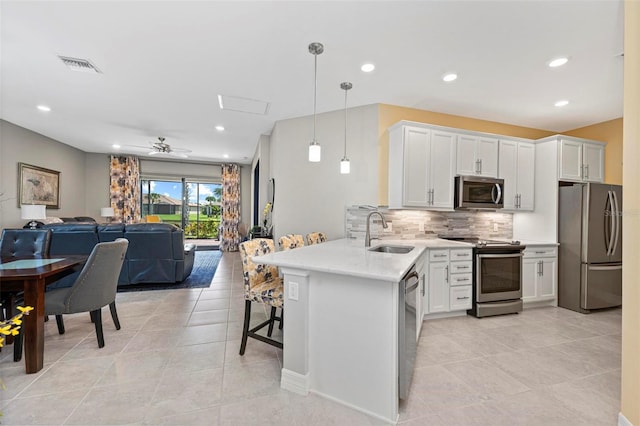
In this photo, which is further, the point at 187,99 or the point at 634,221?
the point at 187,99

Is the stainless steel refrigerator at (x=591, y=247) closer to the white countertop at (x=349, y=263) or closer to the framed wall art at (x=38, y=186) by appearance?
the white countertop at (x=349, y=263)

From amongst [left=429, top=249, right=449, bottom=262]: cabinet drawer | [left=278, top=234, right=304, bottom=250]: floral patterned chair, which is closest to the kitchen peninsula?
[left=278, top=234, right=304, bottom=250]: floral patterned chair

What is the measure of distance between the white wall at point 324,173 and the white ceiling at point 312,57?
→ 0.24 m

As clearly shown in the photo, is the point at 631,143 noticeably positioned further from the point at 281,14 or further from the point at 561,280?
the point at 561,280

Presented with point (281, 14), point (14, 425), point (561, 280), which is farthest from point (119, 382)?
point (561, 280)

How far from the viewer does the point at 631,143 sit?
5.23 ft

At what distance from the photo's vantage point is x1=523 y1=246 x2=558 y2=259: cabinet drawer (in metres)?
3.62

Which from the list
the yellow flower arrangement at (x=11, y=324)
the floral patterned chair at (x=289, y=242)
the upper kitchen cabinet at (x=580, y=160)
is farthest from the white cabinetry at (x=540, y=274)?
the yellow flower arrangement at (x=11, y=324)

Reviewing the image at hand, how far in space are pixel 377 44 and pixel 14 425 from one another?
3.69 meters

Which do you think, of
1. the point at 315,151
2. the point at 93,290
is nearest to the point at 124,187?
the point at 93,290

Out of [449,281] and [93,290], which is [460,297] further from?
[93,290]

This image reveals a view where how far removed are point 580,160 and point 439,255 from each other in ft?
8.84

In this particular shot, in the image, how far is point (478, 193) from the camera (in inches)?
146

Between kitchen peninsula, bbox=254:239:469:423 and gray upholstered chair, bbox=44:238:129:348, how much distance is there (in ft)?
5.25
